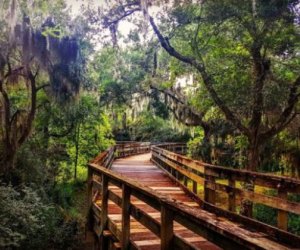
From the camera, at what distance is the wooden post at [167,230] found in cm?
312

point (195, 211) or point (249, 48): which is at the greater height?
point (249, 48)

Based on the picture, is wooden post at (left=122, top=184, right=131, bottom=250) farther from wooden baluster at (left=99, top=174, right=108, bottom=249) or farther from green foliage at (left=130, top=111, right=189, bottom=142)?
green foliage at (left=130, top=111, right=189, bottom=142)

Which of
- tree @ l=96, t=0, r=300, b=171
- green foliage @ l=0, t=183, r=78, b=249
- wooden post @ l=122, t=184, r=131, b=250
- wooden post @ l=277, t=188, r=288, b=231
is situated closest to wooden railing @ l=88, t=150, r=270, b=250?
wooden post @ l=122, t=184, r=131, b=250

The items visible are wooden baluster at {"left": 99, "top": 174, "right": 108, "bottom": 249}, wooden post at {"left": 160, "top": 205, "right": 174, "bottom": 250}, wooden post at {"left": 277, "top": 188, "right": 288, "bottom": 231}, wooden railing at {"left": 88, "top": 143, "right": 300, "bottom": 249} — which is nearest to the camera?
wooden railing at {"left": 88, "top": 143, "right": 300, "bottom": 249}

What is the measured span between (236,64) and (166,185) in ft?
12.8

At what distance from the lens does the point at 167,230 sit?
10.4 ft

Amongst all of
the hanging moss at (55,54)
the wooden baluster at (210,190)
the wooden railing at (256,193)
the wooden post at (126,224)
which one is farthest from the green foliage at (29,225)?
the hanging moss at (55,54)

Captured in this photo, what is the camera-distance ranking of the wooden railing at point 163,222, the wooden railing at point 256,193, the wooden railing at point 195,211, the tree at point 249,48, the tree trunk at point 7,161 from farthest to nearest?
1. the tree trunk at point 7,161
2. the tree at point 249,48
3. the wooden railing at point 256,193
4. the wooden railing at point 195,211
5. the wooden railing at point 163,222

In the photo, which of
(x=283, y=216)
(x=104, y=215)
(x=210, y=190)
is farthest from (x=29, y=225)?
(x=283, y=216)

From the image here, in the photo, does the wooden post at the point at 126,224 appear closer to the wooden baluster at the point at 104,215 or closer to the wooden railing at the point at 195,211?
the wooden railing at the point at 195,211

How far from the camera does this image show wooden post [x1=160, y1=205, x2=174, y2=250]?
3.12 m

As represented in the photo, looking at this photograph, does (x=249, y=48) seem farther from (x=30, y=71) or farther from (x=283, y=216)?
(x=30, y=71)

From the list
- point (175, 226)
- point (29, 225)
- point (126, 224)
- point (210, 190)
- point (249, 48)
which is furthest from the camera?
point (249, 48)

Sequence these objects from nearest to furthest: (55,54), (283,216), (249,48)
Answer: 1. (283,216)
2. (249,48)
3. (55,54)
